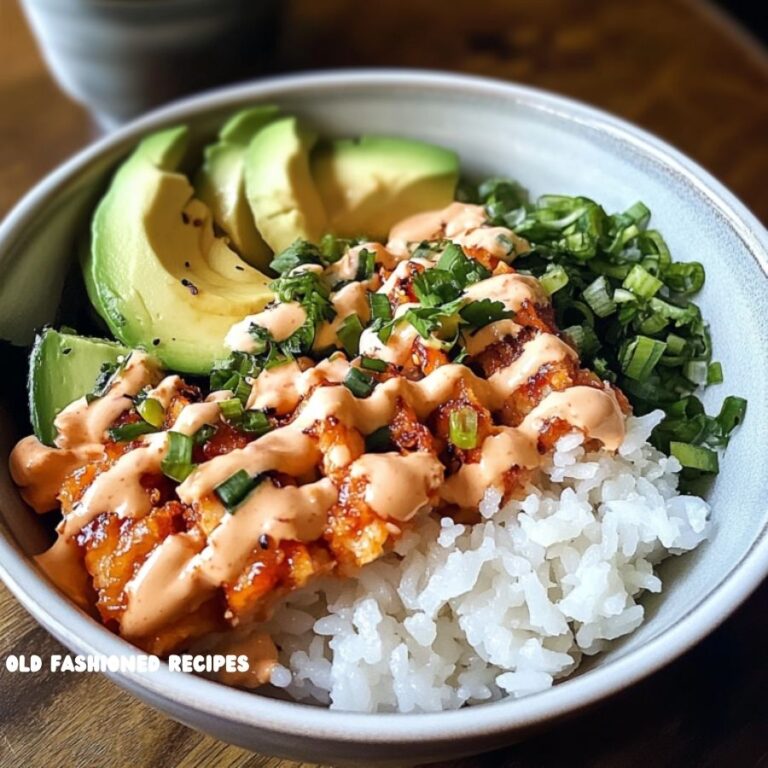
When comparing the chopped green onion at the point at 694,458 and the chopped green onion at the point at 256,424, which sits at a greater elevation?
the chopped green onion at the point at 256,424

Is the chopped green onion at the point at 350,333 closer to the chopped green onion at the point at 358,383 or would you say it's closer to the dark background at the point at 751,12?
the chopped green onion at the point at 358,383

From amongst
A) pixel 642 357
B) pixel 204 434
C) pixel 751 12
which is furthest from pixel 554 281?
pixel 751 12

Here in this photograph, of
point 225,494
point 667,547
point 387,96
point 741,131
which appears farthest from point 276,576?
point 741,131

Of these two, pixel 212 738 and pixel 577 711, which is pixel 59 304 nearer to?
pixel 212 738

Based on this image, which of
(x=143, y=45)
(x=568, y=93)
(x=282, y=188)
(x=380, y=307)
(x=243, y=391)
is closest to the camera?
(x=243, y=391)

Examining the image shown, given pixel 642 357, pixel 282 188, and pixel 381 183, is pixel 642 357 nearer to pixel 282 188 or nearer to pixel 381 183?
pixel 381 183

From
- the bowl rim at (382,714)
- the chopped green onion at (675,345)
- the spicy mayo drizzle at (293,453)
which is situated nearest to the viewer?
the bowl rim at (382,714)

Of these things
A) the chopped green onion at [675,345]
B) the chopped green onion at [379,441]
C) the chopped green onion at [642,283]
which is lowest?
the chopped green onion at [379,441]

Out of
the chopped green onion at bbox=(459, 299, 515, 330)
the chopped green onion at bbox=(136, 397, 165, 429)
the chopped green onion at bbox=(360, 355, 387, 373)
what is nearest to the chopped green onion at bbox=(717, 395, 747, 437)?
the chopped green onion at bbox=(459, 299, 515, 330)

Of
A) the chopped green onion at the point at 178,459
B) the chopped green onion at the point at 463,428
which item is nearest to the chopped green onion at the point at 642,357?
the chopped green onion at the point at 463,428
